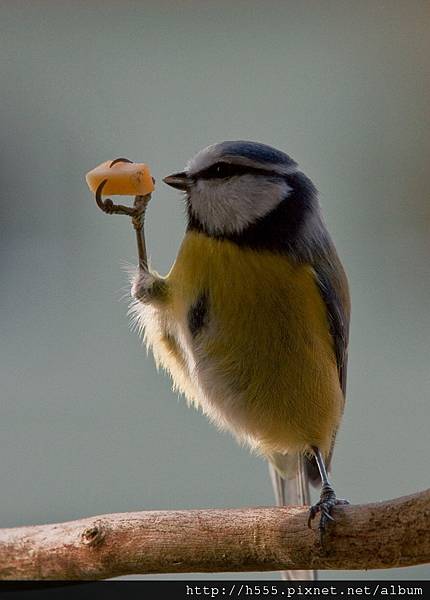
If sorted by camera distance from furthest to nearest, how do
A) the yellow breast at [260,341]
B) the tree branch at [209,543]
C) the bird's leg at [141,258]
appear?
the bird's leg at [141,258] < the yellow breast at [260,341] < the tree branch at [209,543]

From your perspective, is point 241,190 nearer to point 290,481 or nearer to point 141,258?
point 141,258

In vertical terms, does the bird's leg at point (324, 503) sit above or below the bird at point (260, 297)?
below

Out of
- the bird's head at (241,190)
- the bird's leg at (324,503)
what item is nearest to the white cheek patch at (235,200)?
the bird's head at (241,190)

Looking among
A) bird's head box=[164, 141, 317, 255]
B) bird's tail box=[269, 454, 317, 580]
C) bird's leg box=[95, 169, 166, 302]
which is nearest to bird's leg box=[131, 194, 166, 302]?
bird's leg box=[95, 169, 166, 302]

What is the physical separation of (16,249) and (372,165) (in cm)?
86

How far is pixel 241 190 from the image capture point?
1534 mm

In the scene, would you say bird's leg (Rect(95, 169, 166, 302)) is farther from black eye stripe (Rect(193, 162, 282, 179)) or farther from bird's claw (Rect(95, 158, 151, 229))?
black eye stripe (Rect(193, 162, 282, 179))

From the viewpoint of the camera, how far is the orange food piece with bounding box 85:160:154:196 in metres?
1.53

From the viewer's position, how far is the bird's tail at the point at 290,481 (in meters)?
1.68

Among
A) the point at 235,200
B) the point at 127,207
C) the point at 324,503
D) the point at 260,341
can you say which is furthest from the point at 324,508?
the point at 127,207

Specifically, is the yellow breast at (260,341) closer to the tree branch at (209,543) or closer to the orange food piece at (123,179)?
the orange food piece at (123,179)

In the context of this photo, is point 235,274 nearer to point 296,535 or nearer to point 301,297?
point 301,297

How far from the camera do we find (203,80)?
2.35m

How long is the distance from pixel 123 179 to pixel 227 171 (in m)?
0.17
